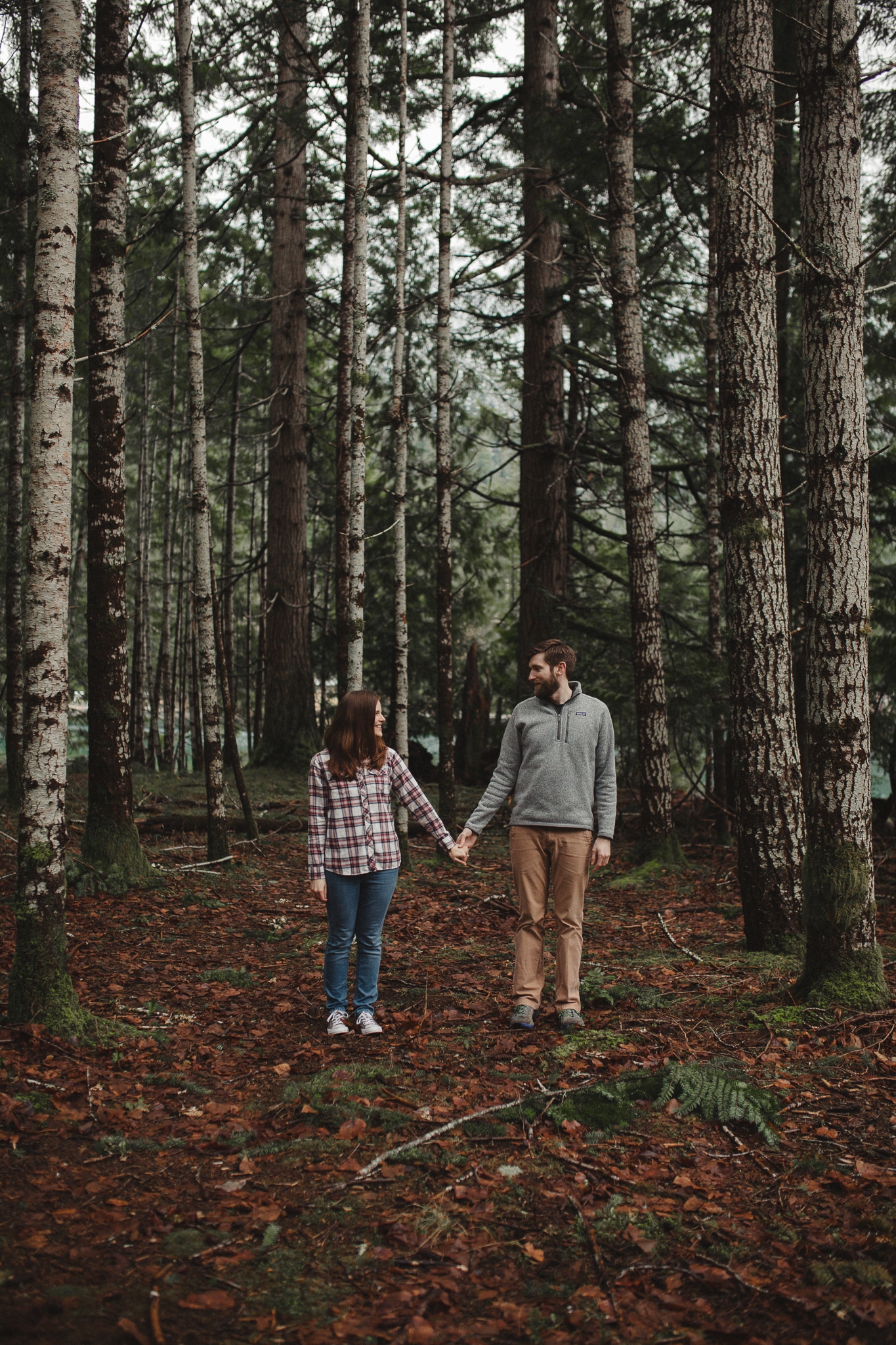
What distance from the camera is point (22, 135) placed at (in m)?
11.8

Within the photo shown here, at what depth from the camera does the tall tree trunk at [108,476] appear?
27.0 ft

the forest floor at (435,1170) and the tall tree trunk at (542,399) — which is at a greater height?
the tall tree trunk at (542,399)

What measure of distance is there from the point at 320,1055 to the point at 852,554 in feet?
13.2

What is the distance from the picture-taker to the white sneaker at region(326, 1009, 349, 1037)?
5.28 m

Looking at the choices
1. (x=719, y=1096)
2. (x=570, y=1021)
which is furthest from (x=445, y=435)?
(x=719, y=1096)

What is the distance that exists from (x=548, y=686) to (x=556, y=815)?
0.76m

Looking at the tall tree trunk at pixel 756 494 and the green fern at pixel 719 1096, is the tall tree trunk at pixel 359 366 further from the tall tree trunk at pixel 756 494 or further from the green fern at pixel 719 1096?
the green fern at pixel 719 1096

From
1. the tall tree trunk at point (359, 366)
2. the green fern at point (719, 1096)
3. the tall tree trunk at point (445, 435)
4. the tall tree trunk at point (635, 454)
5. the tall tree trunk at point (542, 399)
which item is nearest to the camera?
the green fern at point (719, 1096)

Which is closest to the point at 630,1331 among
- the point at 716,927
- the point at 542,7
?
the point at 716,927

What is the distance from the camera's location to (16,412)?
12477 mm

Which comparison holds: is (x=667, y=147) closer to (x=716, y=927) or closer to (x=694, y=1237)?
(x=716, y=927)

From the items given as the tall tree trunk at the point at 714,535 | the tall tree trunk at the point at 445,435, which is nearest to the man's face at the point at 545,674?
the tall tree trunk at the point at 445,435

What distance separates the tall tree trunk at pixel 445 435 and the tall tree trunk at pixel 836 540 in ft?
18.6

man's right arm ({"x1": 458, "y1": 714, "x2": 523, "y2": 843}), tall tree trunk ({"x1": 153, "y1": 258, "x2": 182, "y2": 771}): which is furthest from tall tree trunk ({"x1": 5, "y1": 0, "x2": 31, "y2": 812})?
man's right arm ({"x1": 458, "y1": 714, "x2": 523, "y2": 843})
